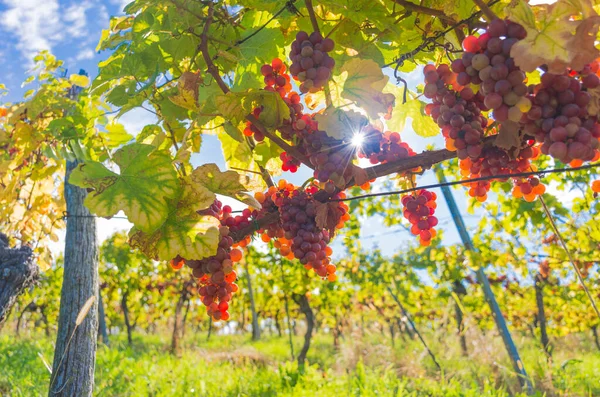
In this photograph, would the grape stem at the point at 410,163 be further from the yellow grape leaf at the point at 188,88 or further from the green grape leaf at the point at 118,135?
the green grape leaf at the point at 118,135

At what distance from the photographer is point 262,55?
4.18 feet

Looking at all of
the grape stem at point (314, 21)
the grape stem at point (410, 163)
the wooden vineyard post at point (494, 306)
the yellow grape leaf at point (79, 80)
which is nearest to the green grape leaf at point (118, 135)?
the grape stem at point (314, 21)

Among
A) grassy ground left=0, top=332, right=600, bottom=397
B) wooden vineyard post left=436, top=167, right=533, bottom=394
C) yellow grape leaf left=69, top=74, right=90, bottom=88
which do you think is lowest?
grassy ground left=0, top=332, right=600, bottom=397

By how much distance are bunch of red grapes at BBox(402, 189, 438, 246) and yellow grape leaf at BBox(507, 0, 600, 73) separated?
648mm

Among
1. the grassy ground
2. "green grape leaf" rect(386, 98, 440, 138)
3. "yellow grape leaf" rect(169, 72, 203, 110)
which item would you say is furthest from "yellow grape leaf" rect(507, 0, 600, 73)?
the grassy ground

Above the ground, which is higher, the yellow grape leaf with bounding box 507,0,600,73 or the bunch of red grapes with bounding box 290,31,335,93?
the bunch of red grapes with bounding box 290,31,335,93

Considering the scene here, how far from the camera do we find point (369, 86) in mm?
1112

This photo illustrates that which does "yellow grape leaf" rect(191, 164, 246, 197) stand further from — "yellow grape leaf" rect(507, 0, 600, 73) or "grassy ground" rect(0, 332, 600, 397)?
"grassy ground" rect(0, 332, 600, 397)

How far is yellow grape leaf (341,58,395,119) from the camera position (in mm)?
1107

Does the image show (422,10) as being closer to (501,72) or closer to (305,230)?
(501,72)

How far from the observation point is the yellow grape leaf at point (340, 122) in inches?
40.9

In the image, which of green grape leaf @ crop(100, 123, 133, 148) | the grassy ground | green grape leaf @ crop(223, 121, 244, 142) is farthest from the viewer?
the grassy ground

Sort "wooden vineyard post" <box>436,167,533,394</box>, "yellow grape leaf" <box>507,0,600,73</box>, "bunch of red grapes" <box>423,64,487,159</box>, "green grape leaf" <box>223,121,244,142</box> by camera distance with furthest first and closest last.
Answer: "wooden vineyard post" <box>436,167,533,394</box>, "green grape leaf" <box>223,121,244,142</box>, "bunch of red grapes" <box>423,64,487,159</box>, "yellow grape leaf" <box>507,0,600,73</box>

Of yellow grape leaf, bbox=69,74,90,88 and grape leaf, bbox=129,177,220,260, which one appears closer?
grape leaf, bbox=129,177,220,260
